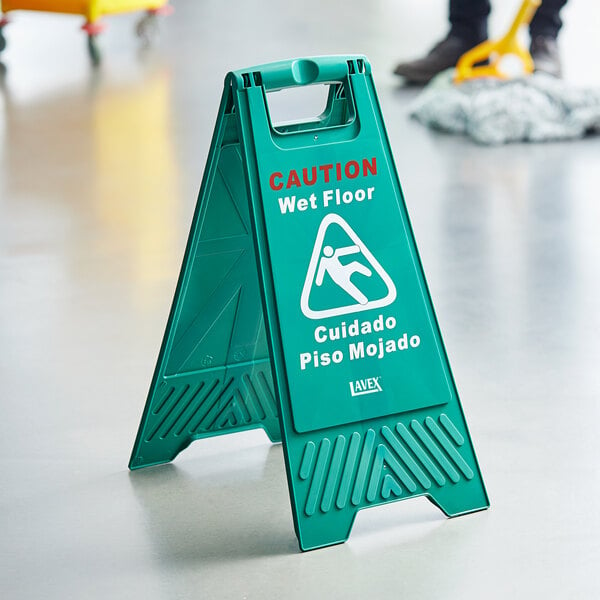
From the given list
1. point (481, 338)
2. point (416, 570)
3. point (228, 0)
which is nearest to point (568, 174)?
point (481, 338)

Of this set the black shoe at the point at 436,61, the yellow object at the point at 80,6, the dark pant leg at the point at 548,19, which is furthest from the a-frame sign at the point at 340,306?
the yellow object at the point at 80,6

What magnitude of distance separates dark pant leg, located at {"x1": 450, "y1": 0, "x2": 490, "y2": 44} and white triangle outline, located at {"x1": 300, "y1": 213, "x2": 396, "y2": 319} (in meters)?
3.81

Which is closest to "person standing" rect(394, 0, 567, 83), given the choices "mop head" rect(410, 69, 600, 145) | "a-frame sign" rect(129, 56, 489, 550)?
"mop head" rect(410, 69, 600, 145)

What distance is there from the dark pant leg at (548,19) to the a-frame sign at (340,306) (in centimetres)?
352

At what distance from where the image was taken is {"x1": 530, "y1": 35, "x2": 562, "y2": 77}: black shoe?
508cm

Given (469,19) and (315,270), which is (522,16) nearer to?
(469,19)

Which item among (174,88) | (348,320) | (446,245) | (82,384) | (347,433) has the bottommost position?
(174,88)

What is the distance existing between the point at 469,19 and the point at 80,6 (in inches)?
86.6

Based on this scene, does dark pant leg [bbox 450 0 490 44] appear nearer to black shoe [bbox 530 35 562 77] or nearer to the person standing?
the person standing

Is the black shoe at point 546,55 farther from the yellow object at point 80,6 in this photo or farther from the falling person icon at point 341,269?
the falling person icon at point 341,269

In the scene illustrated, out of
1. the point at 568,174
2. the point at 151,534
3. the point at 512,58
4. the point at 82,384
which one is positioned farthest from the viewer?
the point at 512,58

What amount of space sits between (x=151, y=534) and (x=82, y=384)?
69 cm

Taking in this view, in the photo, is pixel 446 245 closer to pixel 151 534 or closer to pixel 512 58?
pixel 151 534

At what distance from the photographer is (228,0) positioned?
26.7 feet
